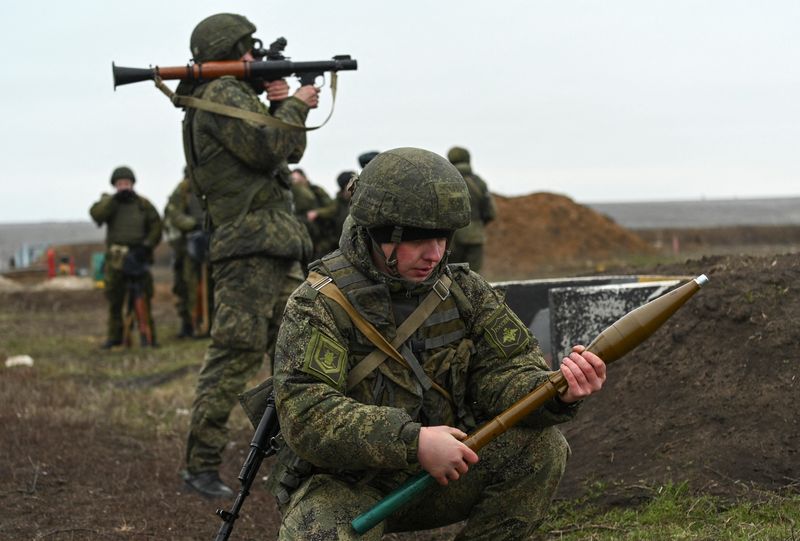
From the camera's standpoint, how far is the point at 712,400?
5.90 m

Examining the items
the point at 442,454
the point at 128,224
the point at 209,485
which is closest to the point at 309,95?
the point at 209,485

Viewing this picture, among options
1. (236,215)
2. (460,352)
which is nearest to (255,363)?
(236,215)

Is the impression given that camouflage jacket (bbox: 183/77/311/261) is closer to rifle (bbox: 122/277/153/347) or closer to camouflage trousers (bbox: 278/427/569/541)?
camouflage trousers (bbox: 278/427/569/541)

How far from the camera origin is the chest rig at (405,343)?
3.83m

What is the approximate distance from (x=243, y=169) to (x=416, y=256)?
283 centimetres

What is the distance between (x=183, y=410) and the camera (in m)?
9.13

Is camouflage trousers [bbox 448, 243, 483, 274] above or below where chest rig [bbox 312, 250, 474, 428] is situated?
below

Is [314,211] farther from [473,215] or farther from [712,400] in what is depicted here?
[712,400]

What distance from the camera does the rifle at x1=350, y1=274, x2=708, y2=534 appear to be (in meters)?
3.62

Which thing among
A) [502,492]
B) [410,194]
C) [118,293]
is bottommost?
[118,293]

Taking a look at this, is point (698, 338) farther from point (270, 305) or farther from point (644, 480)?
point (270, 305)

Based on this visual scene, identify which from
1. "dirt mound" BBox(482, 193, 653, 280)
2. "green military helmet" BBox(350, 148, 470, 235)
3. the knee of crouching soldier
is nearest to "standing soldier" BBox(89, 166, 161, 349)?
"green military helmet" BBox(350, 148, 470, 235)

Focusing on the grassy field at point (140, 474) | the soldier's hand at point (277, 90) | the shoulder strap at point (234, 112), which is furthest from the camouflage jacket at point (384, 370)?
the soldier's hand at point (277, 90)

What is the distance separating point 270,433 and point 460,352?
2.60ft
